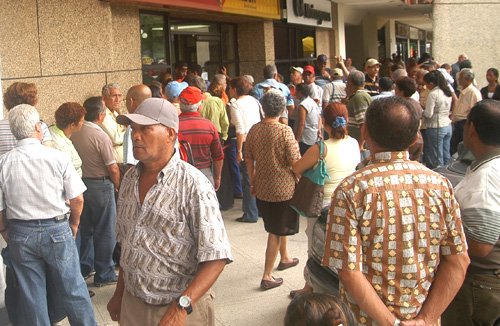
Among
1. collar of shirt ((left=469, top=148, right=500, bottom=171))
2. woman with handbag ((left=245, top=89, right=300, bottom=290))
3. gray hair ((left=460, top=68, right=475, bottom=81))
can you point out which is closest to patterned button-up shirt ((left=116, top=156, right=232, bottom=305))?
collar of shirt ((left=469, top=148, right=500, bottom=171))

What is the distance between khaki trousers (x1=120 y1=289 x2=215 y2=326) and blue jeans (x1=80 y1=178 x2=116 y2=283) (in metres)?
2.52

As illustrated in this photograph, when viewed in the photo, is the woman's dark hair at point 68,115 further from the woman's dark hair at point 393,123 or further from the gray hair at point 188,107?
the woman's dark hair at point 393,123

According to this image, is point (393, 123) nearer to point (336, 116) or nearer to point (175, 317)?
point (175, 317)

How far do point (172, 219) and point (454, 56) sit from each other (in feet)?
37.2

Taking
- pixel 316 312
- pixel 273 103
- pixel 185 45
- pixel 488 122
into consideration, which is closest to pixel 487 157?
pixel 488 122

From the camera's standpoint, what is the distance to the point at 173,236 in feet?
8.30

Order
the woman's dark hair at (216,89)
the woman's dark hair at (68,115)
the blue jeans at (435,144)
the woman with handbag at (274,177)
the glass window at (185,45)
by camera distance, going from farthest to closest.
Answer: the glass window at (185,45)
the blue jeans at (435,144)
the woman's dark hair at (216,89)
the woman with handbag at (274,177)
the woman's dark hair at (68,115)

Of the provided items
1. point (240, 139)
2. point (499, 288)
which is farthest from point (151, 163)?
point (240, 139)

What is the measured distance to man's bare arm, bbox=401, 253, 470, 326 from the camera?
2385mm

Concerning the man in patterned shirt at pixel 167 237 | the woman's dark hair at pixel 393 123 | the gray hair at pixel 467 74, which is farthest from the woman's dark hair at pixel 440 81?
the man in patterned shirt at pixel 167 237

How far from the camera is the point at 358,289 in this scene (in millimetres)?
2279

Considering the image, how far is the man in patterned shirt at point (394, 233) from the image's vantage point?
2.28 meters

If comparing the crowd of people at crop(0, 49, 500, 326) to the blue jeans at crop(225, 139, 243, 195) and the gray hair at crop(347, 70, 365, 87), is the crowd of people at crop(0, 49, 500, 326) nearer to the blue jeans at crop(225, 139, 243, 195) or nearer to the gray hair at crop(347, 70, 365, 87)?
the gray hair at crop(347, 70, 365, 87)

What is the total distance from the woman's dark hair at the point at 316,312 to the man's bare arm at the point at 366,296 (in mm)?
405
